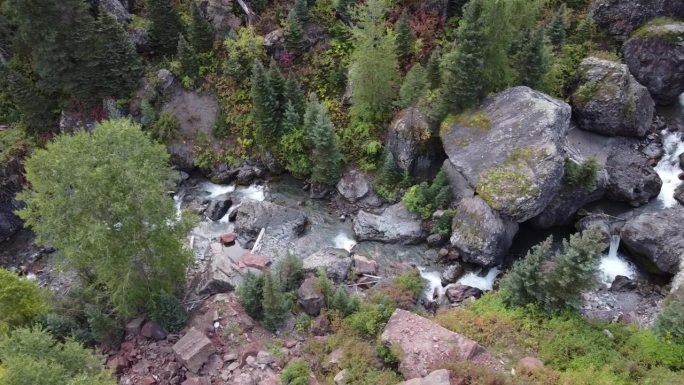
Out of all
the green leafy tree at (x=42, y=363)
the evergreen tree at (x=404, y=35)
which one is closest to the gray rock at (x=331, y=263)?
the green leafy tree at (x=42, y=363)

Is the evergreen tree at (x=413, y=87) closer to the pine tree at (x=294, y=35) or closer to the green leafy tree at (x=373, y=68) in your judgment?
the green leafy tree at (x=373, y=68)

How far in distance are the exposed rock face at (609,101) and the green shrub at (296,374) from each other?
2509cm

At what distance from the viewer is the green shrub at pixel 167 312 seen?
2380cm

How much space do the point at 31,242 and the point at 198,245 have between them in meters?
12.3

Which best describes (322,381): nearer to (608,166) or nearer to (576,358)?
(576,358)

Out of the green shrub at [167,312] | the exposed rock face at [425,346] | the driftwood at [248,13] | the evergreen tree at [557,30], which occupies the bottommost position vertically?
the exposed rock face at [425,346]

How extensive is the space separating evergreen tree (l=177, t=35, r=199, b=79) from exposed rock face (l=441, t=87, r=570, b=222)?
20.3 metres

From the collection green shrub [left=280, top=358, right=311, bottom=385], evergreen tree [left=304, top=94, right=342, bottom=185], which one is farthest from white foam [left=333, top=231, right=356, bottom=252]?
green shrub [left=280, top=358, right=311, bottom=385]

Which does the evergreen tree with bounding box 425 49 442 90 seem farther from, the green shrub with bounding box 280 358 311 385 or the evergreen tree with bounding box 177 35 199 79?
the green shrub with bounding box 280 358 311 385

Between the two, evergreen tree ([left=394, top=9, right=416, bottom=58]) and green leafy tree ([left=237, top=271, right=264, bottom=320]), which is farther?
evergreen tree ([left=394, top=9, right=416, bottom=58])

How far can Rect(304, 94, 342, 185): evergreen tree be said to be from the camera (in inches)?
1249

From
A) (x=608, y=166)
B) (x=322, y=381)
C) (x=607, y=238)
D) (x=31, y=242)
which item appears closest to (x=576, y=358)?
(x=607, y=238)

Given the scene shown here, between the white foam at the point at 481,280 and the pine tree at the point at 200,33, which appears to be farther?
the pine tree at the point at 200,33

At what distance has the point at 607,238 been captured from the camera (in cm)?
2883
